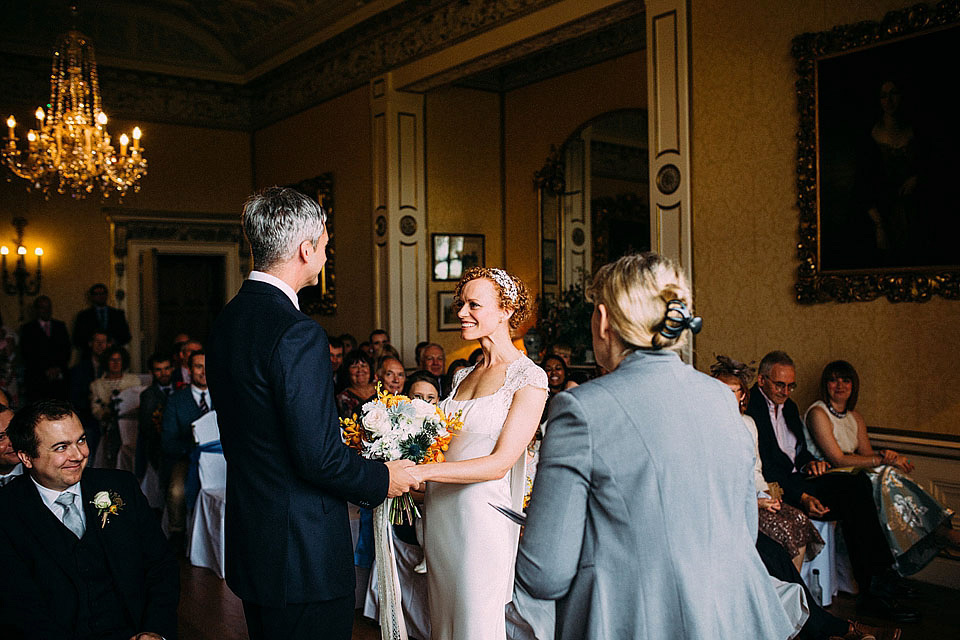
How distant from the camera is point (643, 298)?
5.39ft

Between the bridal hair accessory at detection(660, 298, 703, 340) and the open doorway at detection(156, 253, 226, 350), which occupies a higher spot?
the open doorway at detection(156, 253, 226, 350)

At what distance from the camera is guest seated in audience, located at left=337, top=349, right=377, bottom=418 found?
20.3 feet

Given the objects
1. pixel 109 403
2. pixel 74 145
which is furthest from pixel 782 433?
pixel 74 145

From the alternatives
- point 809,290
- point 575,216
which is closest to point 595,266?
point 575,216

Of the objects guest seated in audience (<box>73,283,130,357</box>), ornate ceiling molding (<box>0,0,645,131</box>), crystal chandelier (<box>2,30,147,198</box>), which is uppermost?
ornate ceiling molding (<box>0,0,645,131</box>)

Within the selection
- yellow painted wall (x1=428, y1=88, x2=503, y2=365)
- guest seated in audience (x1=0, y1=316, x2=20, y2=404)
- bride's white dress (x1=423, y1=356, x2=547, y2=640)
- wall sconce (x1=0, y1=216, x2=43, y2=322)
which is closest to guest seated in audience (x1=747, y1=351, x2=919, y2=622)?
bride's white dress (x1=423, y1=356, x2=547, y2=640)

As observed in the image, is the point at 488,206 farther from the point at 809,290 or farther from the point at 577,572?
the point at 577,572

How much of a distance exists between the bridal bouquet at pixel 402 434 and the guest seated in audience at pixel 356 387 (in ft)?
10.9

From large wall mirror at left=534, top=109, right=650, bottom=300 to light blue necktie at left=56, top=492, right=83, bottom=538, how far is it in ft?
23.9

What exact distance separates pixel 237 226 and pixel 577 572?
11.8 m

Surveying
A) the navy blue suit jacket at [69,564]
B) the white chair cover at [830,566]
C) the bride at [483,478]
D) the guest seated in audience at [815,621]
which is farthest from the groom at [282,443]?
the white chair cover at [830,566]

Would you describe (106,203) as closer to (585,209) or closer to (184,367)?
(184,367)

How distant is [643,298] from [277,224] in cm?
106

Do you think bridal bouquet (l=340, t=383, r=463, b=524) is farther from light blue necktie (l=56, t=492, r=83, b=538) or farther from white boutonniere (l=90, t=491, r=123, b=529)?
light blue necktie (l=56, t=492, r=83, b=538)
